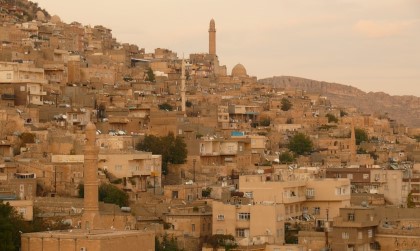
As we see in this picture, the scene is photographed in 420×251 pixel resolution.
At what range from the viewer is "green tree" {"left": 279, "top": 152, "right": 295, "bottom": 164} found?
52.1 m

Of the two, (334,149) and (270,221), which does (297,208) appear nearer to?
(270,221)

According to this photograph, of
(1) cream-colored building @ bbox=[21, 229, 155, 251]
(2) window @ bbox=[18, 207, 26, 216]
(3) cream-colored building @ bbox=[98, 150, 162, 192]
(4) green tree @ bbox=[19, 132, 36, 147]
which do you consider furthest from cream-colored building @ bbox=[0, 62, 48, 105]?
(1) cream-colored building @ bbox=[21, 229, 155, 251]

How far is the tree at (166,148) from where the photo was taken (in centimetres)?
4462

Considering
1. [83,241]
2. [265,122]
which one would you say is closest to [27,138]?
[83,241]

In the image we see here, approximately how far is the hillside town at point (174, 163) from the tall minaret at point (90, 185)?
4 centimetres

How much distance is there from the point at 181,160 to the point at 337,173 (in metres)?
5.16

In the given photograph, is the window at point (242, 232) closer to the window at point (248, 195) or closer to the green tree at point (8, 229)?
the window at point (248, 195)

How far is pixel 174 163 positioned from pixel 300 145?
12526mm

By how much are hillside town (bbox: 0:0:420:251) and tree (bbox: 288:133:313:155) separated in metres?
0.10

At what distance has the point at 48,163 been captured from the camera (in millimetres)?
38188

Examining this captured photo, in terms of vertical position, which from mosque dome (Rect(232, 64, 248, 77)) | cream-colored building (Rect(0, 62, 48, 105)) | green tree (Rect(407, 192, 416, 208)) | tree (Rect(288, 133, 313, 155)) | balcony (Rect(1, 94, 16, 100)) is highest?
mosque dome (Rect(232, 64, 248, 77))

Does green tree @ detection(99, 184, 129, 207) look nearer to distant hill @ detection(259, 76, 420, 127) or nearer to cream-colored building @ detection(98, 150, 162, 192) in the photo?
cream-colored building @ detection(98, 150, 162, 192)

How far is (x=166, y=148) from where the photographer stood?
44594 millimetres

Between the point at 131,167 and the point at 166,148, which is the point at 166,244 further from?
the point at 166,148
